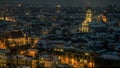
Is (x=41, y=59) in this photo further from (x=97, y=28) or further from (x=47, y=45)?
(x=97, y=28)

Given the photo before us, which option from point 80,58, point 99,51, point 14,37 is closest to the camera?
point 80,58

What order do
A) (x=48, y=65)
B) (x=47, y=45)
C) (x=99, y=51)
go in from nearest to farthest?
(x=48, y=65) → (x=99, y=51) → (x=47, y=45)

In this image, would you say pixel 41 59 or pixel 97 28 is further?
pixel 97 28

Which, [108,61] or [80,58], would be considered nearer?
[108,61]

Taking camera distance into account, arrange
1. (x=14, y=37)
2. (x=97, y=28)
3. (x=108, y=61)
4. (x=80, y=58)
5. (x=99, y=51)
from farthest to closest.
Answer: (x=97, y=28), (x=14, y=37), (x=99, y=51), (x=80, y=58), (x=108, y=61)

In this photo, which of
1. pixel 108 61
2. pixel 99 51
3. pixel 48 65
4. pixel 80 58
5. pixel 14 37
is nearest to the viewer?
pixel 48 65

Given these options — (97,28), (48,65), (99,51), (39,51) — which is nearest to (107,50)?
(99,51)

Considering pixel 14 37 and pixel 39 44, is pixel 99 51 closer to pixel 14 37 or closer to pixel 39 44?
pixel 39 44

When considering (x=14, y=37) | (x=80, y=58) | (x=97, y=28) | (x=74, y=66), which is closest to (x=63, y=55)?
Result: (x=80, y=58)
